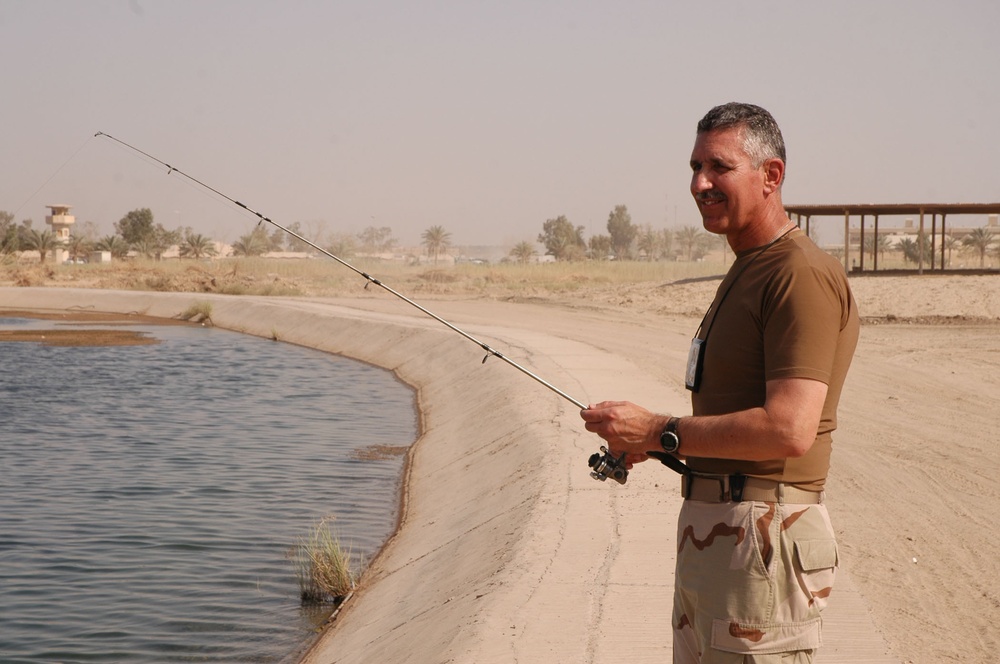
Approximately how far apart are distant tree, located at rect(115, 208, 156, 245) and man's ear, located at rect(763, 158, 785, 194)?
333 feet

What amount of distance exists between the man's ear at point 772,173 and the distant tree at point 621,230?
445 feet

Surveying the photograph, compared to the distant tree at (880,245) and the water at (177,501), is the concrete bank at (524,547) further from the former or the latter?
the distant tree at (880,245)

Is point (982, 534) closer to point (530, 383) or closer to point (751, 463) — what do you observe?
point (751, 463)

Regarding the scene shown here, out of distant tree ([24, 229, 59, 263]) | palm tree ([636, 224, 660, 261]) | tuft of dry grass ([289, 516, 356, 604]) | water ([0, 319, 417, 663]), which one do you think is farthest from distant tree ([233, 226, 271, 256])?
tuft of dry grass ([289, 516, 356, 604])

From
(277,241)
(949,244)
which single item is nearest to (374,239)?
(277,241)

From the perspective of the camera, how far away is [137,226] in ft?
333

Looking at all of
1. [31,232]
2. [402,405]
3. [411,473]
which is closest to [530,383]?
[411,473]

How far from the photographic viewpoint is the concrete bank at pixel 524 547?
5.64 m

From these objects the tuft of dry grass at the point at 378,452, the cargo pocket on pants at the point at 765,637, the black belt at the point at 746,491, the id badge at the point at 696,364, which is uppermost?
the id badge at the point at 696,364

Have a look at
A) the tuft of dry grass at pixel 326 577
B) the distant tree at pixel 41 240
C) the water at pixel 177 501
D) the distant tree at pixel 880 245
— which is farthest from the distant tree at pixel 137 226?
the tuft of dry grass at pixel 326 577

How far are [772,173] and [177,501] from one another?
1038 cm

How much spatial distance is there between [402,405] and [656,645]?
15.1 m

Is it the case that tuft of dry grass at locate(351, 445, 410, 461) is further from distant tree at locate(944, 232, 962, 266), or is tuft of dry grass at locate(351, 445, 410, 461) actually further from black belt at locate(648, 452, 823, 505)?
distant tree at locate(944, 232, 962, 266)

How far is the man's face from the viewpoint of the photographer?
297 cm
